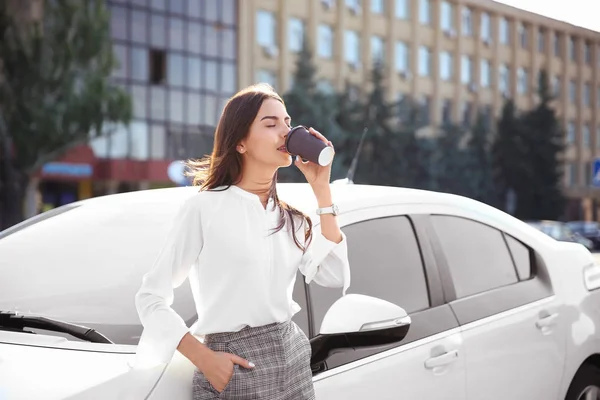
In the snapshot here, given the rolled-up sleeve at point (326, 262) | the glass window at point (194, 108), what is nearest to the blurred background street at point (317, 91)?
the glass window at point (194, 108)

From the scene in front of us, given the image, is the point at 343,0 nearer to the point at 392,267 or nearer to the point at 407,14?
the point at 407,14

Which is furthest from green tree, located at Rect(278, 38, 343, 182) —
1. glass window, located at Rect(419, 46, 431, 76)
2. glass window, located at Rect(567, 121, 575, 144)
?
glass window, located at Rect(567, 121, 575, 144)

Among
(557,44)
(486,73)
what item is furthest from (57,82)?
(557,44)

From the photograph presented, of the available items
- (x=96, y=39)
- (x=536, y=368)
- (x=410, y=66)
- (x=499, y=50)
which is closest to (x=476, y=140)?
(x=410, y=66)

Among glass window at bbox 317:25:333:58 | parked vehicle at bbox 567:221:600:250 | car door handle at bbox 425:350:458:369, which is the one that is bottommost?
parked vehicle at bbox 567:221:600:250

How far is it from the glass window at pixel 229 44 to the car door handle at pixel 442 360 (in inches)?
1593

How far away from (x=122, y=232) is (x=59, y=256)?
224 millimetres

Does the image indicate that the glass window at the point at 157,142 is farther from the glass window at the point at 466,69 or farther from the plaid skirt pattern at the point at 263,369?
the plaid skirt pattern at the point at 263,369

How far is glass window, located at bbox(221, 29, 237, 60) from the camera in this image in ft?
140

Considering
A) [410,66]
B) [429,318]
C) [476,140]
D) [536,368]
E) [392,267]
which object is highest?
[410,66]

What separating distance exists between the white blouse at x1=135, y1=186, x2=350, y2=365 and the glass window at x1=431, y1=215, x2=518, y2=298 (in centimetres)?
127

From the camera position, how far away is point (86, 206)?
311 centimetres

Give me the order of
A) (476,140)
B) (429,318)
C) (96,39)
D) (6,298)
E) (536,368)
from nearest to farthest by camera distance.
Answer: (6,298) → (429,318) → (536,368) → (96,39) → (476,140)

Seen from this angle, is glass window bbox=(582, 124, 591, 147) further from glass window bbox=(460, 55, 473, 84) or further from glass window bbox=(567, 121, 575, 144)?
glass window bbox=(460, 55, 473, 84)
